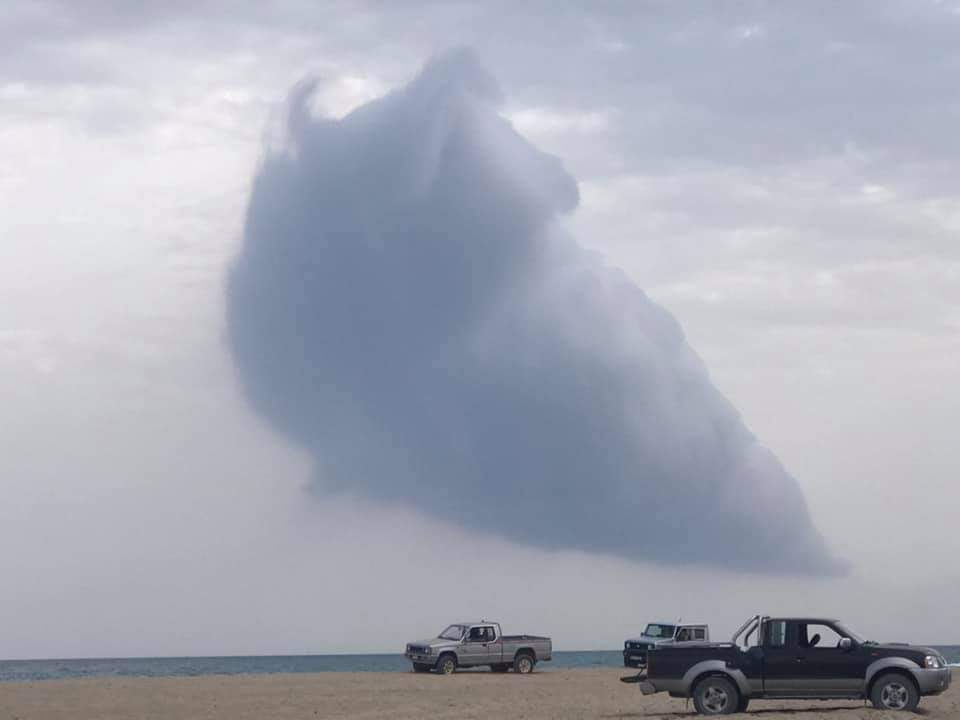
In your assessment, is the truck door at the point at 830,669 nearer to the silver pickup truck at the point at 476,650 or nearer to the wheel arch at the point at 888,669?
the wheel arch at the point at 888,669

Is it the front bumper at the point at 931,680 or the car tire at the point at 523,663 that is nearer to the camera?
the front bumper at the point at 931,680

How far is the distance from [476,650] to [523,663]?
2.63m

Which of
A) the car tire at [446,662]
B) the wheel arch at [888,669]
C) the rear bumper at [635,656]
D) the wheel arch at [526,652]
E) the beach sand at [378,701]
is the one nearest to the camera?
the wheel arch at [888,669]

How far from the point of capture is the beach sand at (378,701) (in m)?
31.4

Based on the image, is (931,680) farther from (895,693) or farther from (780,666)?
(780,666)

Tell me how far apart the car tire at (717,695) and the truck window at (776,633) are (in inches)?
50.1

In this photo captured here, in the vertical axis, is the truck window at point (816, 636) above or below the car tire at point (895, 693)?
above

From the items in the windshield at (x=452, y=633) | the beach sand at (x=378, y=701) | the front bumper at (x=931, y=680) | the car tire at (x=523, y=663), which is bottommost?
the beach sand at (x=378, y=701)

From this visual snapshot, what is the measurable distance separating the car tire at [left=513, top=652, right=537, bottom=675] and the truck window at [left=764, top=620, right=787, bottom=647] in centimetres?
2525

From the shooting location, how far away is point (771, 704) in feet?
110

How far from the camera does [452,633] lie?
2073 inches

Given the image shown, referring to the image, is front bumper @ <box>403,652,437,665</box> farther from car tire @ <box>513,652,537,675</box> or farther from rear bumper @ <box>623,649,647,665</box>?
rear bumper @ <box>623,649,647,665</box>

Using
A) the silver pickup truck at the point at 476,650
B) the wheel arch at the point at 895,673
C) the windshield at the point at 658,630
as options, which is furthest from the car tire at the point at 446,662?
the wheel arch at the point at 895,673

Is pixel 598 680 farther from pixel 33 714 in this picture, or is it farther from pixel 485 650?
pixel 33 714
